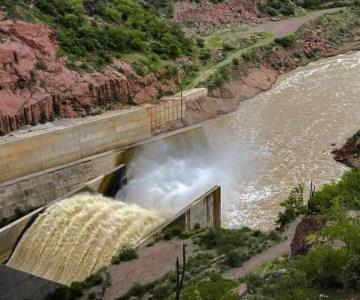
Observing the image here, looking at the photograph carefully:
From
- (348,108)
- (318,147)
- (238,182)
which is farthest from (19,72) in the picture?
(348,108)

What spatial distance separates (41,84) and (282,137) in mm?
11922

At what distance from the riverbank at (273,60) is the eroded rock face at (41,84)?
15.2 feet

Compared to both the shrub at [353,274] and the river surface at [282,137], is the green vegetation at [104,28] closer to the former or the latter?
the river surface at [282,137]

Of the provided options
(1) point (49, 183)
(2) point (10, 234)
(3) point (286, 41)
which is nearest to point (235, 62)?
(3) point (286, 41)

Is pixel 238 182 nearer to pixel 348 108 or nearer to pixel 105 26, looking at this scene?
pixel 348 108

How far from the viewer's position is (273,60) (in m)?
42.7

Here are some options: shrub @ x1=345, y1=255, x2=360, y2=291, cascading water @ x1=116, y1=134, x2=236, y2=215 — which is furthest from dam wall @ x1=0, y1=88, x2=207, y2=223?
shrub @ x1=345, y1=255, x2=360, y2=291

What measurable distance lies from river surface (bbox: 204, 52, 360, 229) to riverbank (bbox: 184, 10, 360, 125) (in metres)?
0.69

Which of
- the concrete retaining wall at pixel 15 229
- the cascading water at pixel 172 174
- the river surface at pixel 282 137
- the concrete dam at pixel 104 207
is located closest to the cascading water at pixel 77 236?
the concrete dam at pixel 104 207

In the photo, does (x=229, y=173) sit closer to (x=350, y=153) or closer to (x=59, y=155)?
(x=350, y=153)

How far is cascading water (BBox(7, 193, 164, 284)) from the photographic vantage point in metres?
19.8

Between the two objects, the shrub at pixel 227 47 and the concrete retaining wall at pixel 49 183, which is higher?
the shrub at pixel 227 47

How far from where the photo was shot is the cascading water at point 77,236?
65.0 feet

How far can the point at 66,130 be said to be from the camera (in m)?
24.4
